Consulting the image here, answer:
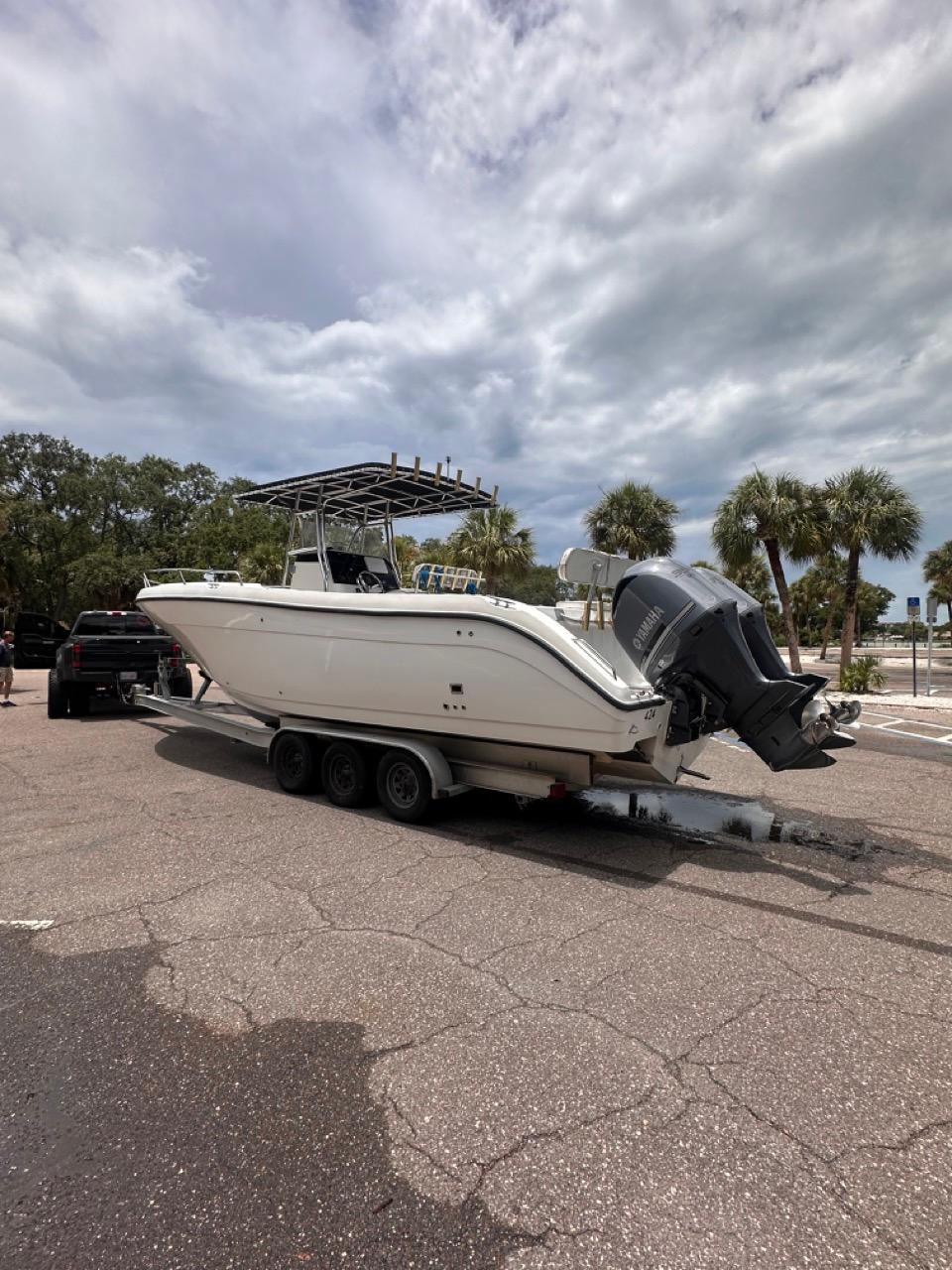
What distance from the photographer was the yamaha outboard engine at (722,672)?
472 centimetres

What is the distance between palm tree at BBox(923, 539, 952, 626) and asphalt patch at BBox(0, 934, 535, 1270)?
5803 centimetres

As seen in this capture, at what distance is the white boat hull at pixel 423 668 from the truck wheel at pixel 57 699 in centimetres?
519

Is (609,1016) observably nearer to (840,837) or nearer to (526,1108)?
(526,1108)

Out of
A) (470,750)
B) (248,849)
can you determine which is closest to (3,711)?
(248,849)

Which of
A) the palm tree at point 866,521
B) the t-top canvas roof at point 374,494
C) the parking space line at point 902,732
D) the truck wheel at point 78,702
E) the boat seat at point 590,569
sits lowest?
the parking space line at point 902,732

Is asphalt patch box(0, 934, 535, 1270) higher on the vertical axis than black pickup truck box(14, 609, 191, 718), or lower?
lower

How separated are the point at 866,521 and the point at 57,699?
22046 mm

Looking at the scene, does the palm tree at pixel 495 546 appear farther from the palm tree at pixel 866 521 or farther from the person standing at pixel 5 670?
the person standing at pixel 5 670

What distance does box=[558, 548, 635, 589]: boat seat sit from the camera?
17.9 ft

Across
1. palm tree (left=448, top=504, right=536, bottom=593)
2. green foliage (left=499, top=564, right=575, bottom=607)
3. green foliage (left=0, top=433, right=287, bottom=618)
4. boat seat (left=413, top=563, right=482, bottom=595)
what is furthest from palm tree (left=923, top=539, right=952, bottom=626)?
boat seat (left=413, top=563, right=482, bottom=595)

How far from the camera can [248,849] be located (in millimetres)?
4926

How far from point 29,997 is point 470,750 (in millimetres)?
3325

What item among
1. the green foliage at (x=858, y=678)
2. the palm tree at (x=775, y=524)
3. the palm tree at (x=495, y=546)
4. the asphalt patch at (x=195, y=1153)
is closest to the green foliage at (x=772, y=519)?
the palm tree at (x=775, y=524)

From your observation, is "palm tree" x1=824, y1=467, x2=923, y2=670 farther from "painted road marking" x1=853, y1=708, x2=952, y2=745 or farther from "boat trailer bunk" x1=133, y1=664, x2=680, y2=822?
"boat trailer bunk" x1=133, y1=664, x2=680, y2=822
